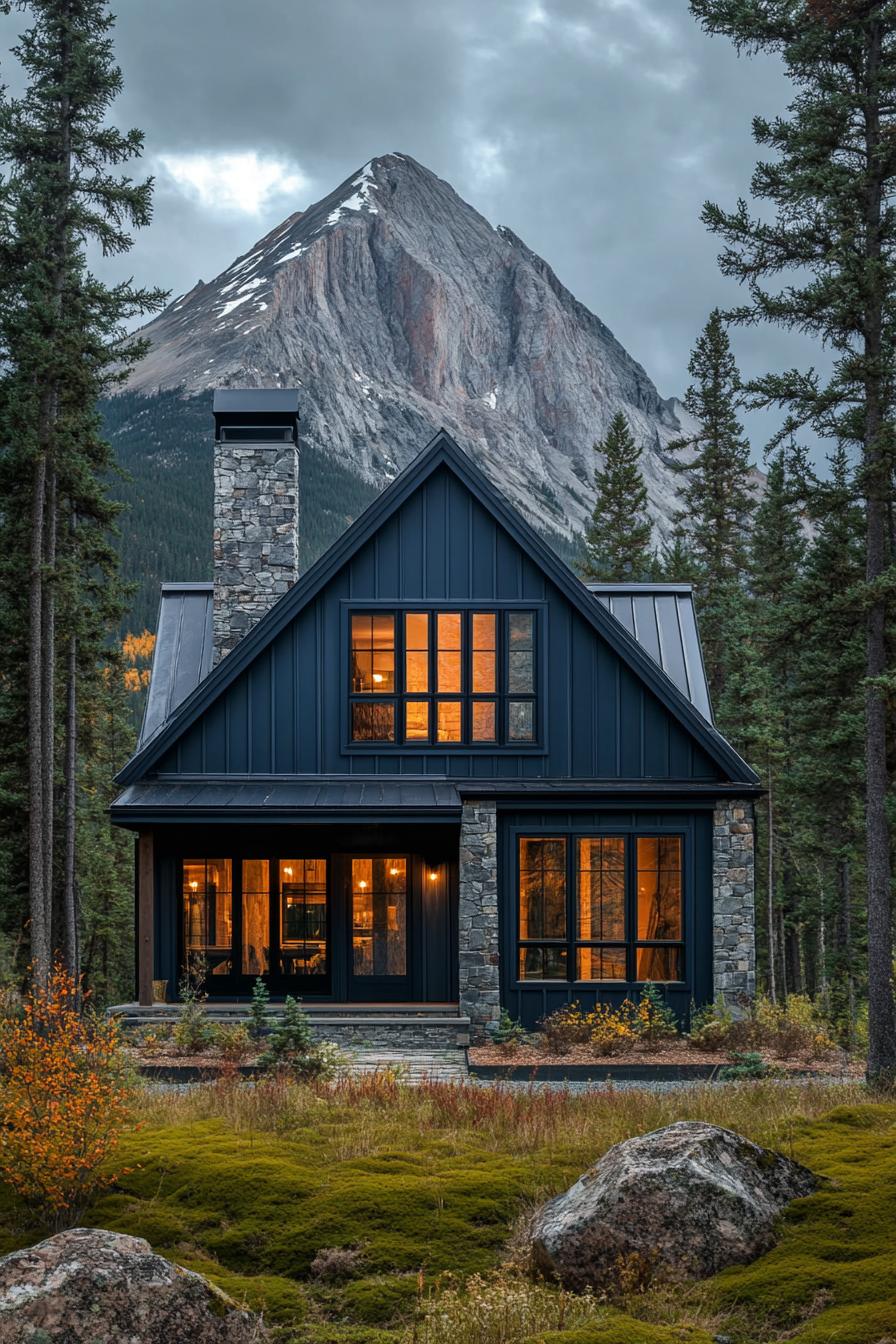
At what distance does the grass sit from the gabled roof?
6.61 metres

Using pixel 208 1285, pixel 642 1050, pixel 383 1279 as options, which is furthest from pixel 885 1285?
pixel 642 1050

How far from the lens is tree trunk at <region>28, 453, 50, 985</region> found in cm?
1734

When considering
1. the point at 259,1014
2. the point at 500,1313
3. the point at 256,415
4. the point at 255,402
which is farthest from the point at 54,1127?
the point at 255,402

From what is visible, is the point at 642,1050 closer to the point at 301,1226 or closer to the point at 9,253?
the point at 301,1226

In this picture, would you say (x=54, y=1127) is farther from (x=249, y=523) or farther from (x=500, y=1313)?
(x=249, y=523)

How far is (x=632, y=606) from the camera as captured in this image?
20.5 meters

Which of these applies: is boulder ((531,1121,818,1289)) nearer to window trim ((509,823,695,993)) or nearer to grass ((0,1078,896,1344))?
grass ((0,1078,896,1344))

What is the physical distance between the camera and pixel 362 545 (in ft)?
57.5

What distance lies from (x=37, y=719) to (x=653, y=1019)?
10174 mm

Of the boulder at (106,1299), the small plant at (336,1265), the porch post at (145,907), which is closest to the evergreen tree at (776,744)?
the porch post at (145,907)

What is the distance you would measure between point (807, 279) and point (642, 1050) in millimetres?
9571

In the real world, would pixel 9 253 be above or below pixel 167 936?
above

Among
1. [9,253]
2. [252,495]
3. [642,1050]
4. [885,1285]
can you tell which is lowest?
[642,1050]

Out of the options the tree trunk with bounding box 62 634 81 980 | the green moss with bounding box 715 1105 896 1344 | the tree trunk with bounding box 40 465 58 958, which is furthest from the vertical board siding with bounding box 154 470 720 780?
the green moss with bounding box 715 1105 896 1344
